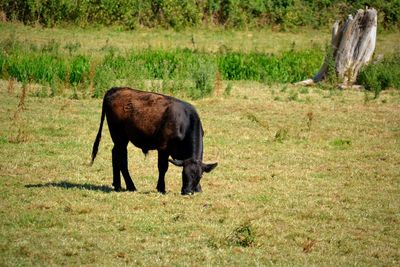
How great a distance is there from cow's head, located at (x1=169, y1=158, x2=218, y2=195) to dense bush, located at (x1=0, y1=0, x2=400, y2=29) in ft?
71.7

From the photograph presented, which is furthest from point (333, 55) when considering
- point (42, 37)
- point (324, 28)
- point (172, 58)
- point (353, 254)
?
point (353, 254)

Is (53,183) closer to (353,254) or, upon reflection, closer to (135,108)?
(135,108)

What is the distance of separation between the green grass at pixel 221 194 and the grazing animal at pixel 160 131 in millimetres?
330

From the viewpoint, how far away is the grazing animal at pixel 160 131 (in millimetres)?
10695

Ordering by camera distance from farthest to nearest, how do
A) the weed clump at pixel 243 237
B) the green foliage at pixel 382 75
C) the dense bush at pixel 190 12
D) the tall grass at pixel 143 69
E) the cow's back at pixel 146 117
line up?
the dense bush at pixel 190 12 → the green foliage at pixel 382 75 → the tall grass at pixel 143 69 → the cow's back at pixel 146 117 → the weed clump at pixel 243 237

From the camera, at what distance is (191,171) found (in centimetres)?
1061

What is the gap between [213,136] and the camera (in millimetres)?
15328

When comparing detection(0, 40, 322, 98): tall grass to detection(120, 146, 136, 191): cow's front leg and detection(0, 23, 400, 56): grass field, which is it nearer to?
detection(0, 23, 400, 56): grass field

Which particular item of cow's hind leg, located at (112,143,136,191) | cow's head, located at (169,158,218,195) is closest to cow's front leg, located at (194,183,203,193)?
cow's head, located at (169,158,218,195)

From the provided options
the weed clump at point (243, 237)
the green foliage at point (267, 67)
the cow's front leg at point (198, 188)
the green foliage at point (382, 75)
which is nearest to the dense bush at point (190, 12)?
the green foliage at point (267, 67)

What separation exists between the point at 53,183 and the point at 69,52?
46.8ft

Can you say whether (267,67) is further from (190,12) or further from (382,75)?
(190,12)

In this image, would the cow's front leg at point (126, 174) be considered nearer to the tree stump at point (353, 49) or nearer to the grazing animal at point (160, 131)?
the grazing animal at point (160, 131)

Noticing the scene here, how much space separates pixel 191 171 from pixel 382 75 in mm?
12888
